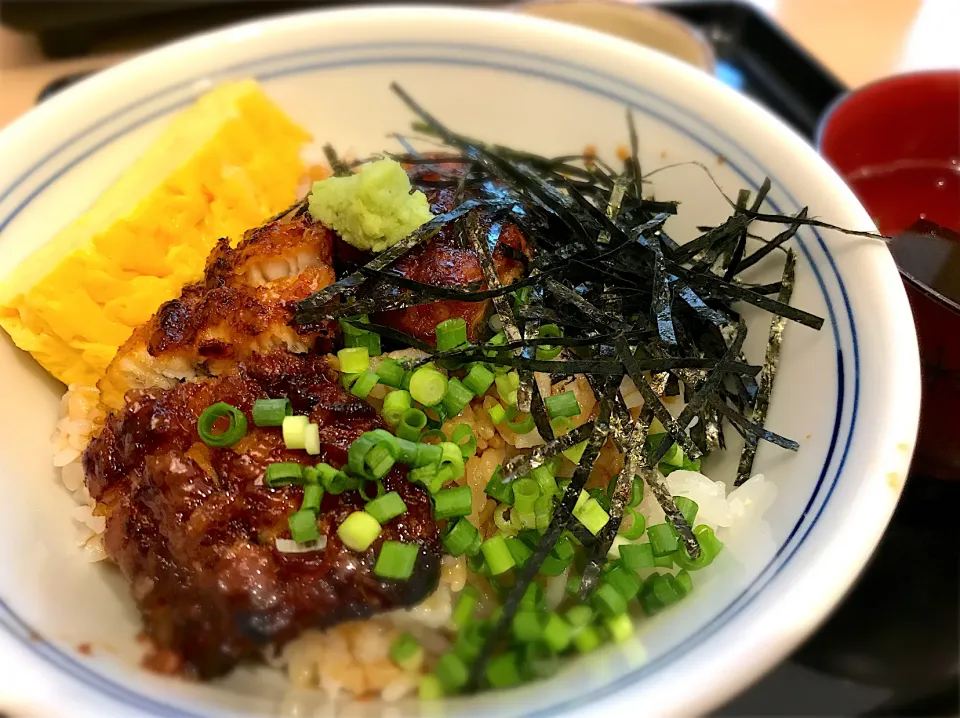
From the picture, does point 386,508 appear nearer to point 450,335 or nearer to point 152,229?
point 450,335

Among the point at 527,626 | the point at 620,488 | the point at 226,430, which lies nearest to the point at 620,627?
the point at 527,626

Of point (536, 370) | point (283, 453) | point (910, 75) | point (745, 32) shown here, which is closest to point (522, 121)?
point (536, 370)

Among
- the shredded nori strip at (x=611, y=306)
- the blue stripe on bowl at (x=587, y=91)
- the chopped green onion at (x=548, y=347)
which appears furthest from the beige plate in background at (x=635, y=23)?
the chopped green onion at (x=548, y=347)

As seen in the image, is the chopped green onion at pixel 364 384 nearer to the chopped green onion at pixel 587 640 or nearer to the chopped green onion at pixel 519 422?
the chopped green onion at pixel 519 422

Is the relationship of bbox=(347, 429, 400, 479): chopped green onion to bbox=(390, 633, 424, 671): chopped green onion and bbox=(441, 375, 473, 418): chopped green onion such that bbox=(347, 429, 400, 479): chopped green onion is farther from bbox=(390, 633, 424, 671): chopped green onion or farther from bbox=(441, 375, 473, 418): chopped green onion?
bbox=(390, 633, 424, 671): chopped green onion

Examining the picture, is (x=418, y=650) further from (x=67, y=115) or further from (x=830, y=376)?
(x=67, y=115)

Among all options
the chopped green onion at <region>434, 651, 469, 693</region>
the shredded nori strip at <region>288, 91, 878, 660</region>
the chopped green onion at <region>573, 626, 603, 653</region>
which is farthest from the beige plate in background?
the chopped green onion at <region>434, 651, 469, 693</region>
